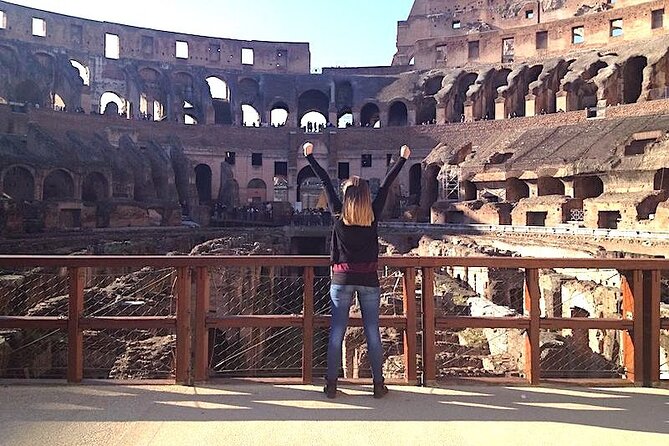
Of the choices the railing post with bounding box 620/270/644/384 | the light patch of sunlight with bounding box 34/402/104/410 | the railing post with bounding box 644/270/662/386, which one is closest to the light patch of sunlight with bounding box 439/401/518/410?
the railing post with bounding box 620/270/644/384

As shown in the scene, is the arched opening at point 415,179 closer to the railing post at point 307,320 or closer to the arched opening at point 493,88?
the arched opening at point 493,88

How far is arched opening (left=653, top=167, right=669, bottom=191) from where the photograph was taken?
23266mm

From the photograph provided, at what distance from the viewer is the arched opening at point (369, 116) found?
51.3m

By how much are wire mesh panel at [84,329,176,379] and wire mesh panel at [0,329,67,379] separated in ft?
1.22

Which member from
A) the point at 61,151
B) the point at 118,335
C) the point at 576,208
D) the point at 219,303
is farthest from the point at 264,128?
the point at 118,335

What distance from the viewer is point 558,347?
699 cm

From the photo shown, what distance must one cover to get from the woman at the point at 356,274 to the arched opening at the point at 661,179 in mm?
23492

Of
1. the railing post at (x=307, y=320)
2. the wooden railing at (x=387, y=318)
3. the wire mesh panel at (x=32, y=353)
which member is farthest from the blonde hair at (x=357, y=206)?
the wire mesh panel at (x=32, y=353)

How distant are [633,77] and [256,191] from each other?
30.6 m

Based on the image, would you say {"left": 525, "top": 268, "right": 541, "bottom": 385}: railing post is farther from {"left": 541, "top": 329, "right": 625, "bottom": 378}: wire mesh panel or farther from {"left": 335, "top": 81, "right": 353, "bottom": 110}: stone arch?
{"left": 335, "top": 81, "right": 353, "bottom": 110}: stone arch

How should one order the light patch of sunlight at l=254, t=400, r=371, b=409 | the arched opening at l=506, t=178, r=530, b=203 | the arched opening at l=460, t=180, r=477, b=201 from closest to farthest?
the light patch of sunlight at l=254, t=400, r=371, b=409 → the arched opening at l=506, t=178, r=530, b=203 → the arched opening at l=460, t=180, r=477, b=201

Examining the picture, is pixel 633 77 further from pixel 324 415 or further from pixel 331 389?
pixel 324 415

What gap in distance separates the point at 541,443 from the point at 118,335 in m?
7.16

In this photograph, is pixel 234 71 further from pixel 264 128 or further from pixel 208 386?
pixel 208 386
